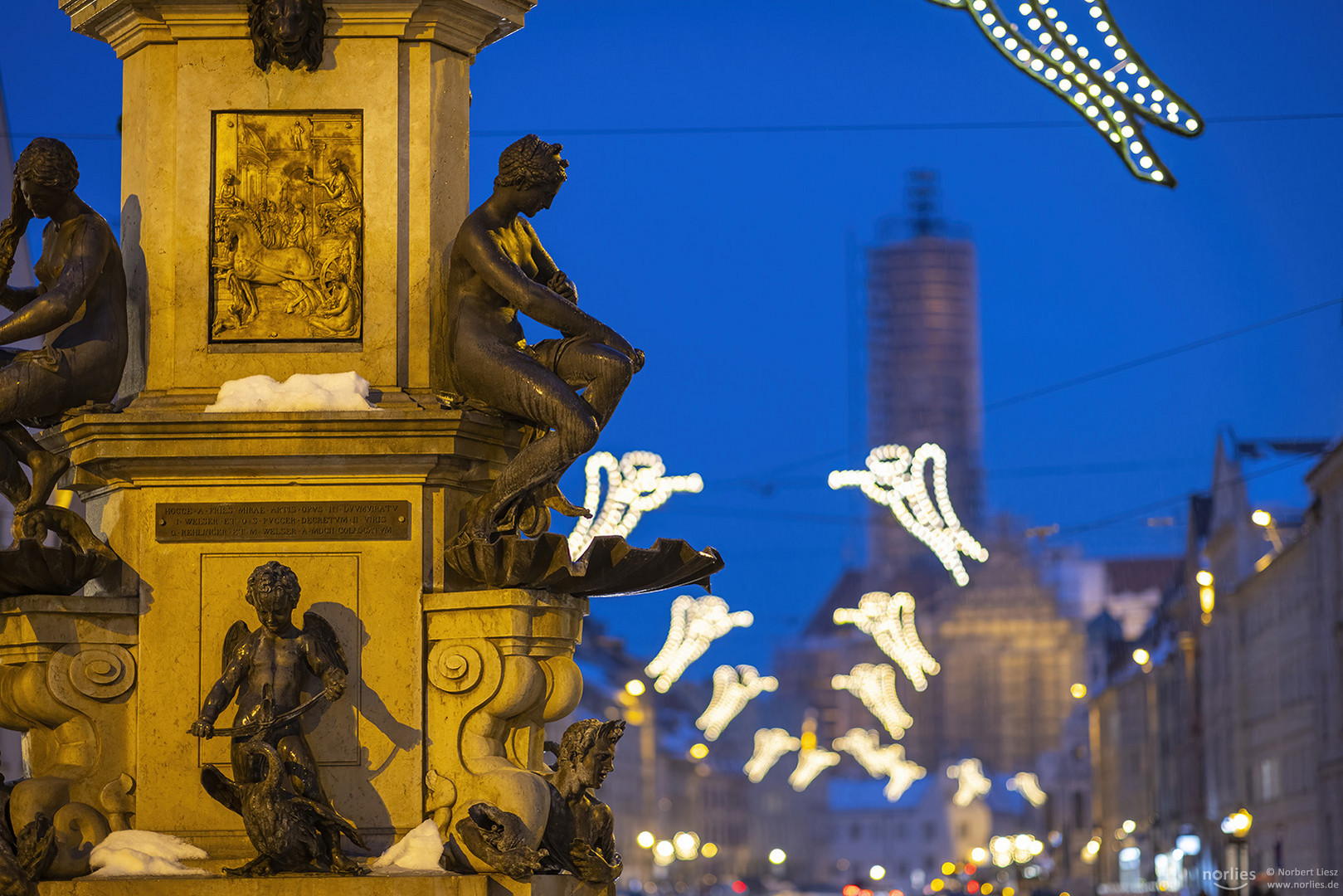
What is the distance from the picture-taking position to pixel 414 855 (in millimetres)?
9500

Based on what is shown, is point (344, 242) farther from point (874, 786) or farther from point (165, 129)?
point (874, 786)

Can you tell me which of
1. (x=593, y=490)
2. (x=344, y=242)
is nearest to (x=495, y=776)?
(x=344, y=242)

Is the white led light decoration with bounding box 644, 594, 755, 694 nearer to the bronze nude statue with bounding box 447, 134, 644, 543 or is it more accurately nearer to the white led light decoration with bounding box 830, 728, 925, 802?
the white led light decoration with bounding box 830, 728, 925, 802

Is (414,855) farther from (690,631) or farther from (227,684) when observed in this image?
(690,631)

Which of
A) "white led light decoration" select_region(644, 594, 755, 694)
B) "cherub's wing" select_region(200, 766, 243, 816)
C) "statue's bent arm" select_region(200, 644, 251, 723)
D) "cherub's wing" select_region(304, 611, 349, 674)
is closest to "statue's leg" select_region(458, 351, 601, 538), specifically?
"cherub's wing" select_region(304, 611, 349, 674)

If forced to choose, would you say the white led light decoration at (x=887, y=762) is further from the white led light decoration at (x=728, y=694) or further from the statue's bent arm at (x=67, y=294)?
the statue's bent arm at (x=67, y=294)

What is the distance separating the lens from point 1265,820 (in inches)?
2527

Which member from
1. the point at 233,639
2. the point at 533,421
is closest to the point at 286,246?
the point at 533,421

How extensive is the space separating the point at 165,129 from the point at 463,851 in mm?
3815

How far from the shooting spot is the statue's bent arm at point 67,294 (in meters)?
Answer: 9.92

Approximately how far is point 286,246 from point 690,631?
26.6m

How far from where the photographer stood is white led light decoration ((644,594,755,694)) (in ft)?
117

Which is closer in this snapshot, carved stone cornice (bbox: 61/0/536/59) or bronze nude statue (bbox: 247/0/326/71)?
bronze nude statue (bbox: 247/0/326/71)

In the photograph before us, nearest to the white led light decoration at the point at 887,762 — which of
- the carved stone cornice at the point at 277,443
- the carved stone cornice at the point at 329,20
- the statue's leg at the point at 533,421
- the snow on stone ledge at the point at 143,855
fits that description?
the carved stone cornice at the point at 329,20
